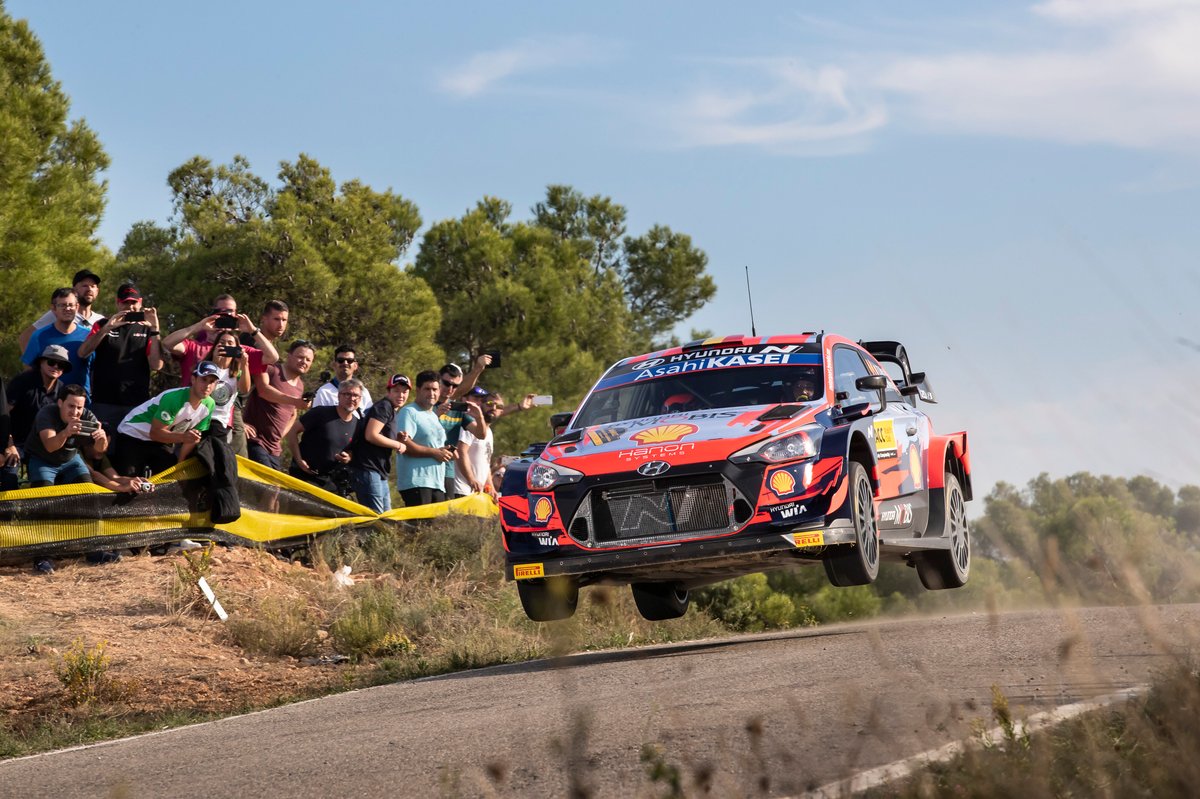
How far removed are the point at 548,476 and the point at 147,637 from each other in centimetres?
445

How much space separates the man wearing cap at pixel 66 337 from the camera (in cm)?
1408

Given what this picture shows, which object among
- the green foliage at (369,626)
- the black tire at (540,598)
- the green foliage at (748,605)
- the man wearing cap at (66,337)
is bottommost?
the green foliage at (748,605)

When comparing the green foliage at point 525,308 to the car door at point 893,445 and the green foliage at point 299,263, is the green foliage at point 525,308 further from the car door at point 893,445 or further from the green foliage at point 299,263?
the car door at point 893,445

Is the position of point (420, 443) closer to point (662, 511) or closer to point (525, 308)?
point (662, 511)

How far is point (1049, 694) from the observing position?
281 inches

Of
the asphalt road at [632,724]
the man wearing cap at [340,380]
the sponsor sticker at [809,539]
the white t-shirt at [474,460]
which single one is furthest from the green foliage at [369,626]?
the sponsor sticker at [809,539]

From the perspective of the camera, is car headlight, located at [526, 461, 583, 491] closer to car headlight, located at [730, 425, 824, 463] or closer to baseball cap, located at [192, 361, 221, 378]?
car headlight, located at [730, 425, 824, 463]

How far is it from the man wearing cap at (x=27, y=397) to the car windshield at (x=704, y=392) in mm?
5335

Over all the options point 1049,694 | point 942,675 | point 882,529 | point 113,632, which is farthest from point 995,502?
point 113,632

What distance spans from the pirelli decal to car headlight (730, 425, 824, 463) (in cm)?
150

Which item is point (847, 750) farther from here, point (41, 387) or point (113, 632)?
point (41, 387)

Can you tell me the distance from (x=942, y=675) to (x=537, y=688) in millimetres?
2548

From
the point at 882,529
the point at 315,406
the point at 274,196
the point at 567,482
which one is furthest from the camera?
the point at 274,196

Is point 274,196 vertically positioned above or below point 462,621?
above
